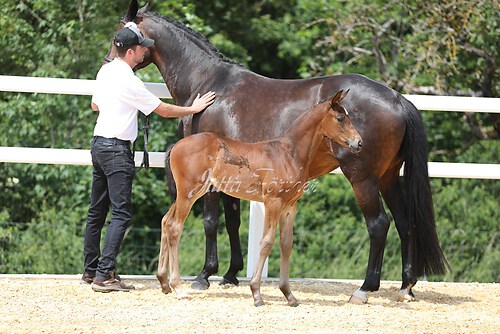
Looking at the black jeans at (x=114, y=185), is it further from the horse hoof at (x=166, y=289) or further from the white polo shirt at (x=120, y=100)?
the horse hoof at (x=166, y=289)

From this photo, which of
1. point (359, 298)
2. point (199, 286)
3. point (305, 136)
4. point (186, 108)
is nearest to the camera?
point (305, 136)

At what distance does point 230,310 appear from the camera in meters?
6.02

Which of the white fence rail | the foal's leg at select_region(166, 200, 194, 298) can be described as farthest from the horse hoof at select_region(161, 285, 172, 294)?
the white fence rail

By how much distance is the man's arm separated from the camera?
22.1 feet

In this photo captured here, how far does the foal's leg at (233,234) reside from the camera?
24.0ft

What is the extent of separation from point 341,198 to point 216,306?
259 inches

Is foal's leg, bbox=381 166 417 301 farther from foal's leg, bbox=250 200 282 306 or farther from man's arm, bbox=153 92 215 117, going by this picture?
man's arm, bbox=153 92 215 117

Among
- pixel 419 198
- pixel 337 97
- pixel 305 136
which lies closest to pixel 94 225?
pixel 305 136

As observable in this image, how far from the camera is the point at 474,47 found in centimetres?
1114

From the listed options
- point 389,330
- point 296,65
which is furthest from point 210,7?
point 389,330

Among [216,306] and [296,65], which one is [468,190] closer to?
[296,65]

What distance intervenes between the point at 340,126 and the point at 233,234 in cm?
165

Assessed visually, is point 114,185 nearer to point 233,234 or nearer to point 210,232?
point 210,232

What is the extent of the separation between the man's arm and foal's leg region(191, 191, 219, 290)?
2.17 feet
